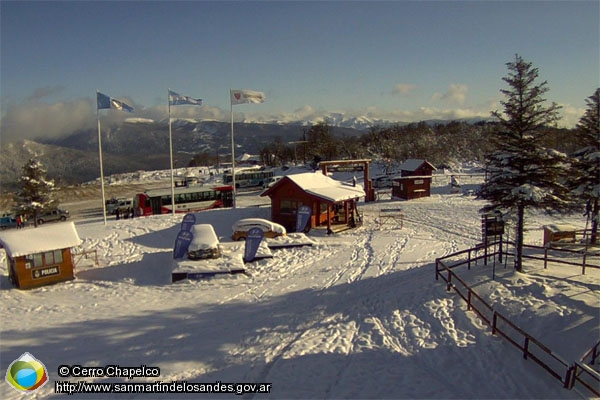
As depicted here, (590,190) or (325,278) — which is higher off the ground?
(590,190)

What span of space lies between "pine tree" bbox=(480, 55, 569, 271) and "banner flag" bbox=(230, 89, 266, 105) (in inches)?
871

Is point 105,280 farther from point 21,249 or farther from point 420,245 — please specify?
point 420,245

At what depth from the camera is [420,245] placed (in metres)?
24.4

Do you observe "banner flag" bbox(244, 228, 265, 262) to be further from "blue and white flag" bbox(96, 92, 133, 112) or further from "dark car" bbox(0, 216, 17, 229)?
"dark car" bbox(0, 216, 17, 229)

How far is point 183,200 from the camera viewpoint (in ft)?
137

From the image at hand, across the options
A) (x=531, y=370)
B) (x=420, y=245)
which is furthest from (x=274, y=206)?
(x=531, y=370)

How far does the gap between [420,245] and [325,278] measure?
8.33 meters

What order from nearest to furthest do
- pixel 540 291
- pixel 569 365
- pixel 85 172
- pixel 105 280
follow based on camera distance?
pixel 569 365
pixel 540 291
pixel 105 280
pixel 85 172

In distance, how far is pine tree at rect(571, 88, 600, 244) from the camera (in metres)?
19.4

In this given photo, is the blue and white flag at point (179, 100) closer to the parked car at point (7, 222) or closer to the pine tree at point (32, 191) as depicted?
the pine tree at point (32, 191)

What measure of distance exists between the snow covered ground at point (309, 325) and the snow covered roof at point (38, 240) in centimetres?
182

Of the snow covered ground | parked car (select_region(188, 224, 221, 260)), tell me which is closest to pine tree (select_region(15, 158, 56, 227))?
the snow covered ground

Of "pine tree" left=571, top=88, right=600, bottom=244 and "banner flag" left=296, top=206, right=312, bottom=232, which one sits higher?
"pine tree" left=571, top=88, right=600, bottom=244

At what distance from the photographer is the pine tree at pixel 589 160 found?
19359 millimetres
